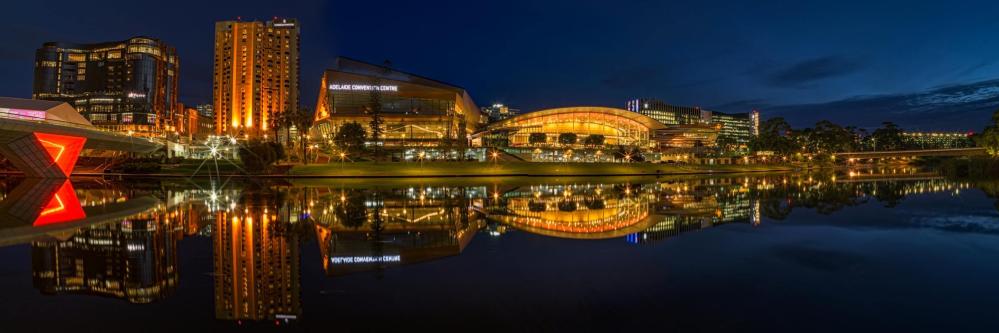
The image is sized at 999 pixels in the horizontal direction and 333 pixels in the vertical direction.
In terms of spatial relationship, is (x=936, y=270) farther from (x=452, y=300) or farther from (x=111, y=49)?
(x=111, y=49)

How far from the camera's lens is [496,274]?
1014 centimetres

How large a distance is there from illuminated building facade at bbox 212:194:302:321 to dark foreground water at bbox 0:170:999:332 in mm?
51

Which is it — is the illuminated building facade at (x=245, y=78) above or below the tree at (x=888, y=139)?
above

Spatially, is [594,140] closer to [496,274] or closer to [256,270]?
[496,274]

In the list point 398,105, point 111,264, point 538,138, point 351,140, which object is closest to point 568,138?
point 538,138

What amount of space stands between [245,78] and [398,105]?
106 m

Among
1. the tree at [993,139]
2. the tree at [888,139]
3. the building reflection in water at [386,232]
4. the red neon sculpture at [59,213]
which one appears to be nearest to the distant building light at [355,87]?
the red neon sculpture at [59,213]

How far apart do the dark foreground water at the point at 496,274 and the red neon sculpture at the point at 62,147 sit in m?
40.6

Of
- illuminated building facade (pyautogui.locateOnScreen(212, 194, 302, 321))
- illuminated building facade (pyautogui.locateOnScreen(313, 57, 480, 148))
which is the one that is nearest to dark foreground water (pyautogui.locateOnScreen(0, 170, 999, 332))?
illuminated building facade (pyautogui.locateOnScreen(212, 194, 302, 321))

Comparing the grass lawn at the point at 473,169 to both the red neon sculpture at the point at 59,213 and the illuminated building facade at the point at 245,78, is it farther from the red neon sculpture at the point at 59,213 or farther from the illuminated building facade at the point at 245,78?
the illuminated building facade at the point at 245,78

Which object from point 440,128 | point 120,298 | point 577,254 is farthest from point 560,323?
point 440,128

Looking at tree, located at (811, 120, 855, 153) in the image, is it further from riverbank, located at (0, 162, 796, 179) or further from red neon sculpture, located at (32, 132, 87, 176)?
red neon sculpture, located at (32, 132, 87, 176)

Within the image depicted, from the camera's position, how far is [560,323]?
23.6 ft

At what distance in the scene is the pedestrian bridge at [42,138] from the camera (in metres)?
44.8
